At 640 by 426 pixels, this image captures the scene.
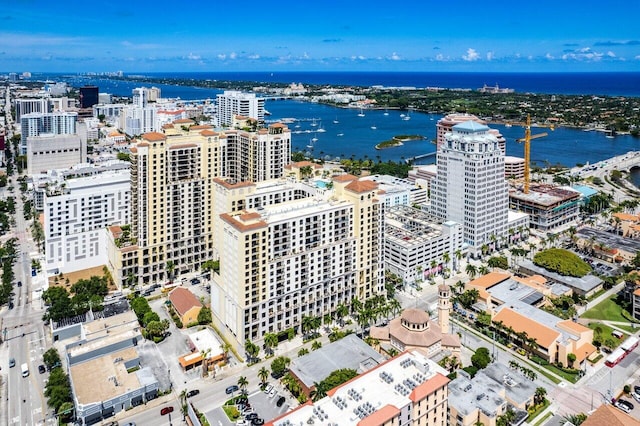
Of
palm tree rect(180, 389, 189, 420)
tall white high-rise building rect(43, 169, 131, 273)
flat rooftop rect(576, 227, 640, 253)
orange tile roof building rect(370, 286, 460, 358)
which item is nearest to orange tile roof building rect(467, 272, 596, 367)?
orange tile roof building rect(370, 286, 460, 358)

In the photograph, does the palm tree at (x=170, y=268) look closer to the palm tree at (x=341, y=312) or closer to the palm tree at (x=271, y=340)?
the palm tree at (x=271, y=340)

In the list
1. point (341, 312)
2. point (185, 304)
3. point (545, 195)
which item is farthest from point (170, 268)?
point (545, 195)

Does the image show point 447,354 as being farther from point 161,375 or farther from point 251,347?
point 161,375

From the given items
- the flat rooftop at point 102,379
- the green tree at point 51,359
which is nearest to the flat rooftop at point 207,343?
the flat rooftop at point 102,379

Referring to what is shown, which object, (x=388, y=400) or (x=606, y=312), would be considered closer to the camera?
(x=388, y=400)

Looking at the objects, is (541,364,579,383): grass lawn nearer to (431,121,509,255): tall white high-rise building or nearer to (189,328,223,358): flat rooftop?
(431,121,509,255): tall white high-rise building

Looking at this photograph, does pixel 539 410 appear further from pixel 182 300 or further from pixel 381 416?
pixel 182 300
